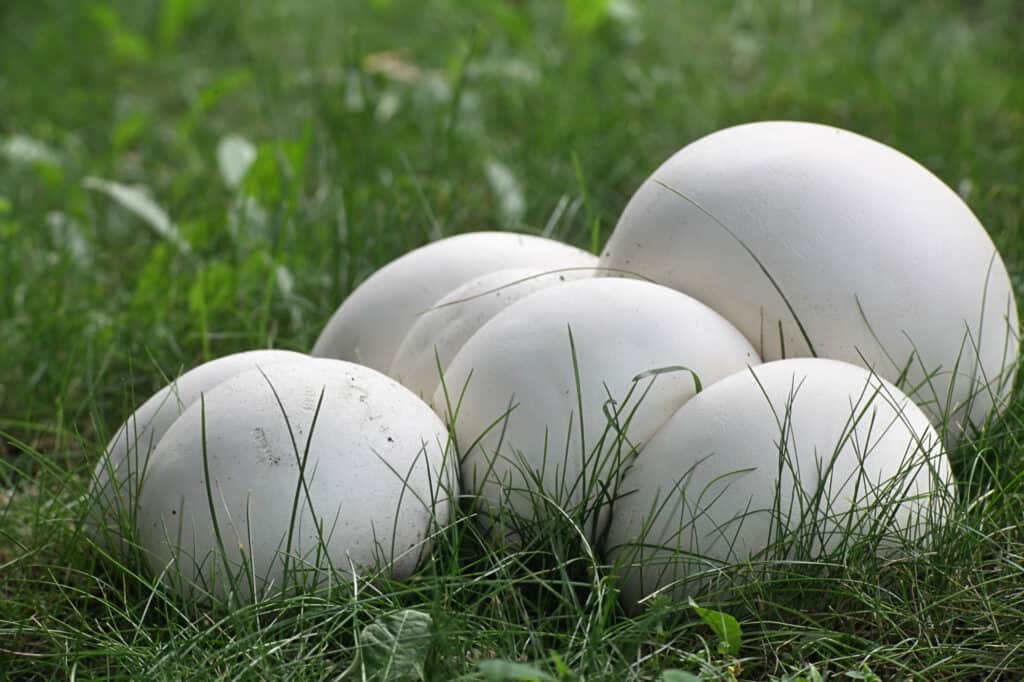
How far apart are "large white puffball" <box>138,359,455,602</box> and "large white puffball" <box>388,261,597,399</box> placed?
19cm

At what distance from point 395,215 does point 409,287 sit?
2.98 feet

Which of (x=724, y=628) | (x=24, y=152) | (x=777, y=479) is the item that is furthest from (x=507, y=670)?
(x=24, y=152)

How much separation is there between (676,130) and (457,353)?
2086 millimetres

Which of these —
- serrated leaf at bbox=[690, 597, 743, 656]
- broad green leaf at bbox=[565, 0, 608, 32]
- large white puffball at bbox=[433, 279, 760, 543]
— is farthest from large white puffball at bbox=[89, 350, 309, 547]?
broad green leaf at bbox=[565, 0, 608, 32]

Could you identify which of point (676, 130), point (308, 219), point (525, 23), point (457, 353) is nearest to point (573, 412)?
point (457, 353)

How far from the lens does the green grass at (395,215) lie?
1677mm

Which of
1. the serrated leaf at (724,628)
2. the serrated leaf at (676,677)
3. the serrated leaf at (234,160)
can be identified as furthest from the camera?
the serrated leaf at (234,160)

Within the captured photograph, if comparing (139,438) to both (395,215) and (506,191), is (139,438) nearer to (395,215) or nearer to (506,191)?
(395,215)

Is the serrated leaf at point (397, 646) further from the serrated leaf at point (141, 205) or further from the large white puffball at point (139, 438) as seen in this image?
the serrated leaf at point (141, 205)

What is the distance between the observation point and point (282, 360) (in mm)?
2006

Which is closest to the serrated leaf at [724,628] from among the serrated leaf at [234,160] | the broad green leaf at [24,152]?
the serrated leaf at [234,160]

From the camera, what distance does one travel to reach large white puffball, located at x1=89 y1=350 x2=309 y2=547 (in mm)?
1905

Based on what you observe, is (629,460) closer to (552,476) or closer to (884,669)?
(552,476)

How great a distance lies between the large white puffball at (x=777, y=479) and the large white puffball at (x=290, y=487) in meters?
0.33
